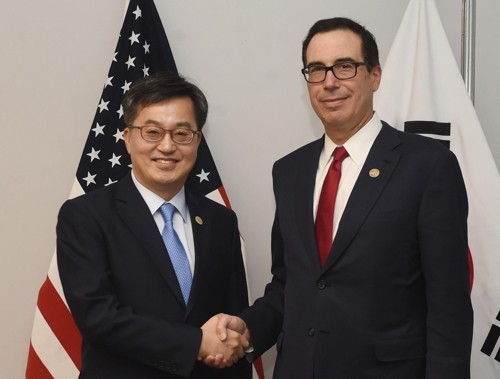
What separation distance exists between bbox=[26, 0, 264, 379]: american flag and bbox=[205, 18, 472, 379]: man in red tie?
807 mm

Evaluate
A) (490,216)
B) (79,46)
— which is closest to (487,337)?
(490,216)

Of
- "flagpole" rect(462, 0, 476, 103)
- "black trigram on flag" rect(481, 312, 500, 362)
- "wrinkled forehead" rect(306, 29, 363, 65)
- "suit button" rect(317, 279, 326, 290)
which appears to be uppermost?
"wrinkled forehead" rect(306, 29, 363, 65)

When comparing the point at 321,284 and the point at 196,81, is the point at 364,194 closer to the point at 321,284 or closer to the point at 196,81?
the point at 321,284

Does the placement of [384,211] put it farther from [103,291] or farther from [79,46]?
[79,46]

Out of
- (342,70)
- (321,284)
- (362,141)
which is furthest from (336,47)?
(321,284)

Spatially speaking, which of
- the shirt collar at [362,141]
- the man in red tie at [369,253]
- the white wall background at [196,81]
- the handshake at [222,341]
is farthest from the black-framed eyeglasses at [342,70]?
the white wall background at [196,81]

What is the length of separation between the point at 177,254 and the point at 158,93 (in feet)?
1.61

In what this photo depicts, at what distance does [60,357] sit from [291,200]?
1149mm

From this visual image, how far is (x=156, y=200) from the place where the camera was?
7.02 ft

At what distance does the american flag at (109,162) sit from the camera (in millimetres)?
2574

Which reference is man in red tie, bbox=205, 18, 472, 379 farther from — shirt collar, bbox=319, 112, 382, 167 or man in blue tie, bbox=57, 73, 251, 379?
man in blue tie, bbox=57, 73, 251, 379

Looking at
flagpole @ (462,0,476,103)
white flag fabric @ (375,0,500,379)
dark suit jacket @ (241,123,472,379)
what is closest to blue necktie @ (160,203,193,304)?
dark suit jacket @ (241,123,472,379)

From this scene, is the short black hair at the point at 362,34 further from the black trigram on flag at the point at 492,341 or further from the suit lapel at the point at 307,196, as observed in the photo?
the black trigram on flag at the point at 492,341

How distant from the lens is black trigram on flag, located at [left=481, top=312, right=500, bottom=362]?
2547 mm
